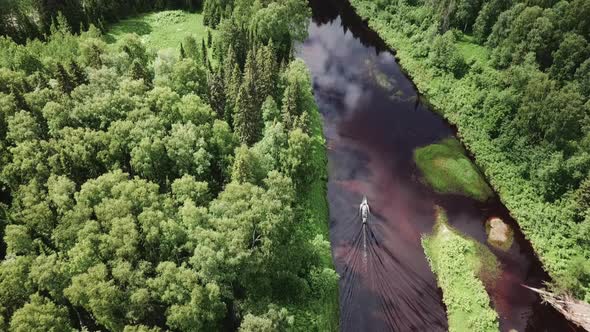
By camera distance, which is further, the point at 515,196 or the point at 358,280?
the point at 515,196

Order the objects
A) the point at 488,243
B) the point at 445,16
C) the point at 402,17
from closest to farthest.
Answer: the point at 488,243, the point at 445,16, the point at 402,17

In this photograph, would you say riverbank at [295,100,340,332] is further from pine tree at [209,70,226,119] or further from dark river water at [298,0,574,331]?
pine tree at [209,70,226,119]

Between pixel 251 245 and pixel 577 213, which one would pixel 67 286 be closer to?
pixel 251 245

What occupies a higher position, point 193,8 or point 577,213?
point 193,8

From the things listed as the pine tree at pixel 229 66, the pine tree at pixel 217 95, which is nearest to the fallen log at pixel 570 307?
the pine tree at pixel 217 95

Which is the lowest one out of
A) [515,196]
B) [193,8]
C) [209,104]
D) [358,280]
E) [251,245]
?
[358,280]

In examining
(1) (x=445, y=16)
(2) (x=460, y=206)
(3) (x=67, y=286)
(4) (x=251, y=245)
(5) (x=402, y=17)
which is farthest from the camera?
(5) (x=402, y=17)

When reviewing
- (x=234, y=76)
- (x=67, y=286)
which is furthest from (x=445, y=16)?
(x=67, y=286)

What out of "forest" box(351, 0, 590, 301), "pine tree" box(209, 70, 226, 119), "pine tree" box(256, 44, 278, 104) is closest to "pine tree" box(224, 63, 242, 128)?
"pine tree" box(209, 70, 226, 119)
